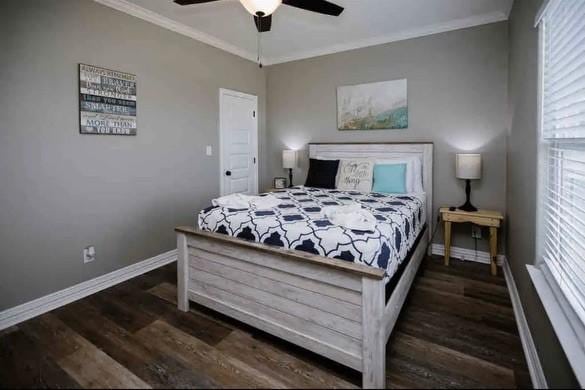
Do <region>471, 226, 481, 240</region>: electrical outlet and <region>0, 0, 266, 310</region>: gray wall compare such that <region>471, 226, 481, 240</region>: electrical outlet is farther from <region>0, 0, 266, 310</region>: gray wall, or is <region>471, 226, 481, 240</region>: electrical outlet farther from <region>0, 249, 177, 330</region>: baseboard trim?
<region>0, 249, 177, 330</region>: baseboard trim

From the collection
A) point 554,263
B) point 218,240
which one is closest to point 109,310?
point 218,240

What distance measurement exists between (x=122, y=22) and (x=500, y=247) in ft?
14.4

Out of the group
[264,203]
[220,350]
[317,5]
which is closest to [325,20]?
[317,5]

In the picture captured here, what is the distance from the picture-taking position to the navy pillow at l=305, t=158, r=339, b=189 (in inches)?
148

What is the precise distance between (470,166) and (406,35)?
1688mm

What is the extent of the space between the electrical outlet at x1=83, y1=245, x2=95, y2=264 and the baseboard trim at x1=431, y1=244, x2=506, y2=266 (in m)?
3.54

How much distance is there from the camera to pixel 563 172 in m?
1.65

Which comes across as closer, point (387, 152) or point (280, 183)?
point (387, 152)

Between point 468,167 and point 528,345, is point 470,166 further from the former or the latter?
point 528,345

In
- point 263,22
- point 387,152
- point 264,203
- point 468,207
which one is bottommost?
point 468,207

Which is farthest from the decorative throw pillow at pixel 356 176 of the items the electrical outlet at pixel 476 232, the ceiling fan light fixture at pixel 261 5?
the ceiling fan light fixture at pixel 261 5

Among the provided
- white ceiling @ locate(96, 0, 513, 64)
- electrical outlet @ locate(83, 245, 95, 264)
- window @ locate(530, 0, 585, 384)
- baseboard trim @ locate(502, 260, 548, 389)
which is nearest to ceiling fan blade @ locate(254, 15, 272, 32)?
white ceiling @ locate(96, 0, 513, 64)

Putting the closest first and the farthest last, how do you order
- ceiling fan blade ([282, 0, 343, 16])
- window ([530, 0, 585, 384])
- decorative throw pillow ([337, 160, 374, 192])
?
window ([530, 0, 585, 384])
ceiling fan blade ([282, 0, 343, 16])
decorative throw pillow ([337, 160, 374, 192])

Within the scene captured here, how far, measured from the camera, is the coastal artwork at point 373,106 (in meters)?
3.74
